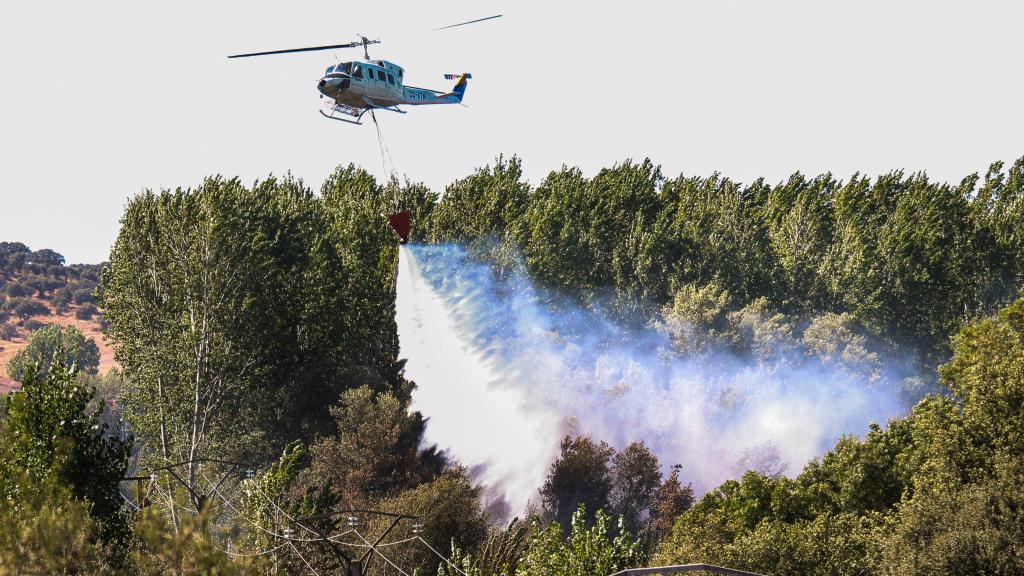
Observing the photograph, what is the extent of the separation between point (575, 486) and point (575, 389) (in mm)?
14481

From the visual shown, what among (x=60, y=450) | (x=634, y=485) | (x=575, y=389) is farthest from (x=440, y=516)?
(x=575, y=389)

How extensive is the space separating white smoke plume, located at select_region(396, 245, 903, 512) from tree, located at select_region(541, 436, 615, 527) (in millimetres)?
2416

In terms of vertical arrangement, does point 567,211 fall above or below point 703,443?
above

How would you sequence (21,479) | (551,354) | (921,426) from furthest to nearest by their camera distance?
(551,354), (921,426), (21,479)

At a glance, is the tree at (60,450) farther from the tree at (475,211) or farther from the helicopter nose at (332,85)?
the tree at (475,211)

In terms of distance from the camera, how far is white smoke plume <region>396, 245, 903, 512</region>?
7350 cm

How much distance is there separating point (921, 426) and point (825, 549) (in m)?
6.66

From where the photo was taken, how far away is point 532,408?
2997 inches

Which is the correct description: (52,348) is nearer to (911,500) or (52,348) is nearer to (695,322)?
(695,322)

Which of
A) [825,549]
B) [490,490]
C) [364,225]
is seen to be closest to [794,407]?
[490,490]

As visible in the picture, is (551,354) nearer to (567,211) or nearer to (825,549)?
(567,211)

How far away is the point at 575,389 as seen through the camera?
79.5 meters

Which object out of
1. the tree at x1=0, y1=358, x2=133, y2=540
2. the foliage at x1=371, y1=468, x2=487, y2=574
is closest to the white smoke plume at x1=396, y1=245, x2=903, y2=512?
the foliage at x1=371, y1=468, x2=487, y2=574

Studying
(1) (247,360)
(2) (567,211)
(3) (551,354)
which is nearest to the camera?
(1) (247,360)
